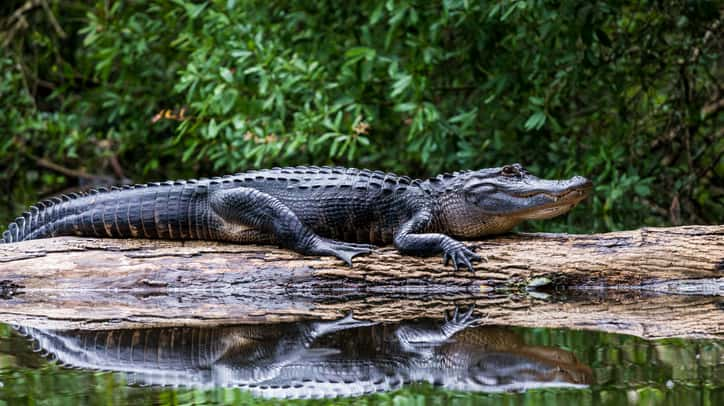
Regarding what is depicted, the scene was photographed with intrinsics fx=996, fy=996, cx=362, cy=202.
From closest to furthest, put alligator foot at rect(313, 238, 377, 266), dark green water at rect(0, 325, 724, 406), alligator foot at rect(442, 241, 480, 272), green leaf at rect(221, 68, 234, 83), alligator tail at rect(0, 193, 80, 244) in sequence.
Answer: dark green water at rect(0, 325, 724, 406)
alligator foot at rect(442, 241, 480, 272)
alligator foot at rect(313, 238, 377, 266)
alligator tail at rect(0, 193, 80, 244)
green leaf at rect(221, 68, 234, 83)

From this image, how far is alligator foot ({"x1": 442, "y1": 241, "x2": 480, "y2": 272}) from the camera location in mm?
5523

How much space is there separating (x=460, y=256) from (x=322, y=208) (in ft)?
3.28

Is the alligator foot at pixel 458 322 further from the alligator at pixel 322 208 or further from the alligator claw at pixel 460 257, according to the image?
the alligator at pixel 322 208

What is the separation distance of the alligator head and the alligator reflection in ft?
4.09

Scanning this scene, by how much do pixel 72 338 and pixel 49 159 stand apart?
1029 centimetres

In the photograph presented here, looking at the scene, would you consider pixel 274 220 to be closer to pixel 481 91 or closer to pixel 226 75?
pixel 226 75

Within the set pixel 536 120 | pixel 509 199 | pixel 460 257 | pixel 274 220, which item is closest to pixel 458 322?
pixel 460 257

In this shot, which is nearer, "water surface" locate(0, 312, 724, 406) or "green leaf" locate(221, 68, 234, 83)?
"water surface" locate(0, 312, 724, 406)

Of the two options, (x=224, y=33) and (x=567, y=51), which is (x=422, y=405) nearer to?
(x=567, y=51)

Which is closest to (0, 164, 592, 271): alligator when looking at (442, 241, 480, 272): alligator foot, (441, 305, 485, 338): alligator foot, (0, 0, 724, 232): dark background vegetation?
(442, 241, 480, 272): alligator foot

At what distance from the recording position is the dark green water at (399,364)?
10.9ft

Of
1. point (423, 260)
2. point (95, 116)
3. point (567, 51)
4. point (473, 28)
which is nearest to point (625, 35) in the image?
point (567, 51)

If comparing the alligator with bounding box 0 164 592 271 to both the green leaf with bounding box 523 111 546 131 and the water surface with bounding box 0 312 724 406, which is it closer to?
the water surface with bounding box 0 312 724 406

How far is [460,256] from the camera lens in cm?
553
